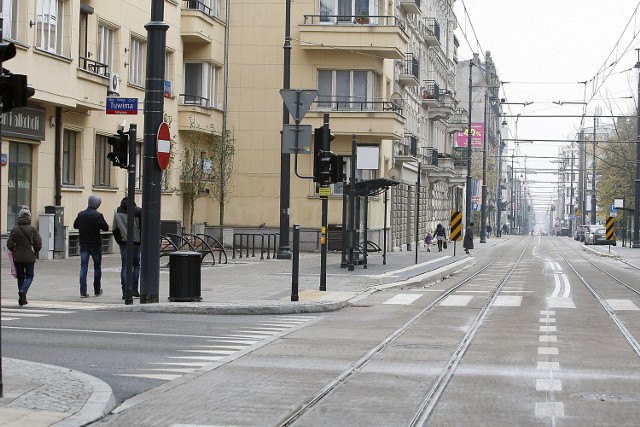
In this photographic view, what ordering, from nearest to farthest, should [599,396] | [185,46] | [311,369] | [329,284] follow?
[599,396]
[311,369]
[329,284]
[185,46]

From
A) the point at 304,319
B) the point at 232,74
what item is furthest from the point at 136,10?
the point at 304,319

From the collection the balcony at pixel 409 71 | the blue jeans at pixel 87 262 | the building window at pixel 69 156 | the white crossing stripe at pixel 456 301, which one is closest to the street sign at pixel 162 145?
the blue jeans at pixel 87 262

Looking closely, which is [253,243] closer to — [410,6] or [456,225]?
[456,225]

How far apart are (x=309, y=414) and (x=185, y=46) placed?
3623 centimetres

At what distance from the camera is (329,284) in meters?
25.8

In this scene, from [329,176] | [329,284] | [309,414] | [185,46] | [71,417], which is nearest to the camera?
[71,417]

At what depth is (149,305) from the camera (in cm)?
1831

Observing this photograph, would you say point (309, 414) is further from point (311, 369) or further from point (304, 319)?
point (304, 319)

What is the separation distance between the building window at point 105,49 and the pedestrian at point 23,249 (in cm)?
1630

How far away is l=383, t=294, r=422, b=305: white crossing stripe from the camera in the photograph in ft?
72.6

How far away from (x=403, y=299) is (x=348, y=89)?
24123 mm

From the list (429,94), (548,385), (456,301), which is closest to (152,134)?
(456,301)

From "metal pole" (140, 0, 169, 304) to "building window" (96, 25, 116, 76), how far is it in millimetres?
16000

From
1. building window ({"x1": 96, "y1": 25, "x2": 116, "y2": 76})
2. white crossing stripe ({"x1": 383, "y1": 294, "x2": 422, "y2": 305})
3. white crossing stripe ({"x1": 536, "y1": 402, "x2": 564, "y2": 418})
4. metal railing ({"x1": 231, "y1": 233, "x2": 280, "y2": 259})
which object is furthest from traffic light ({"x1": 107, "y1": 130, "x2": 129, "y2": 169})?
metal railing ({"x1": 231, "y1": 233, "x2": 280, "y2": 259})
